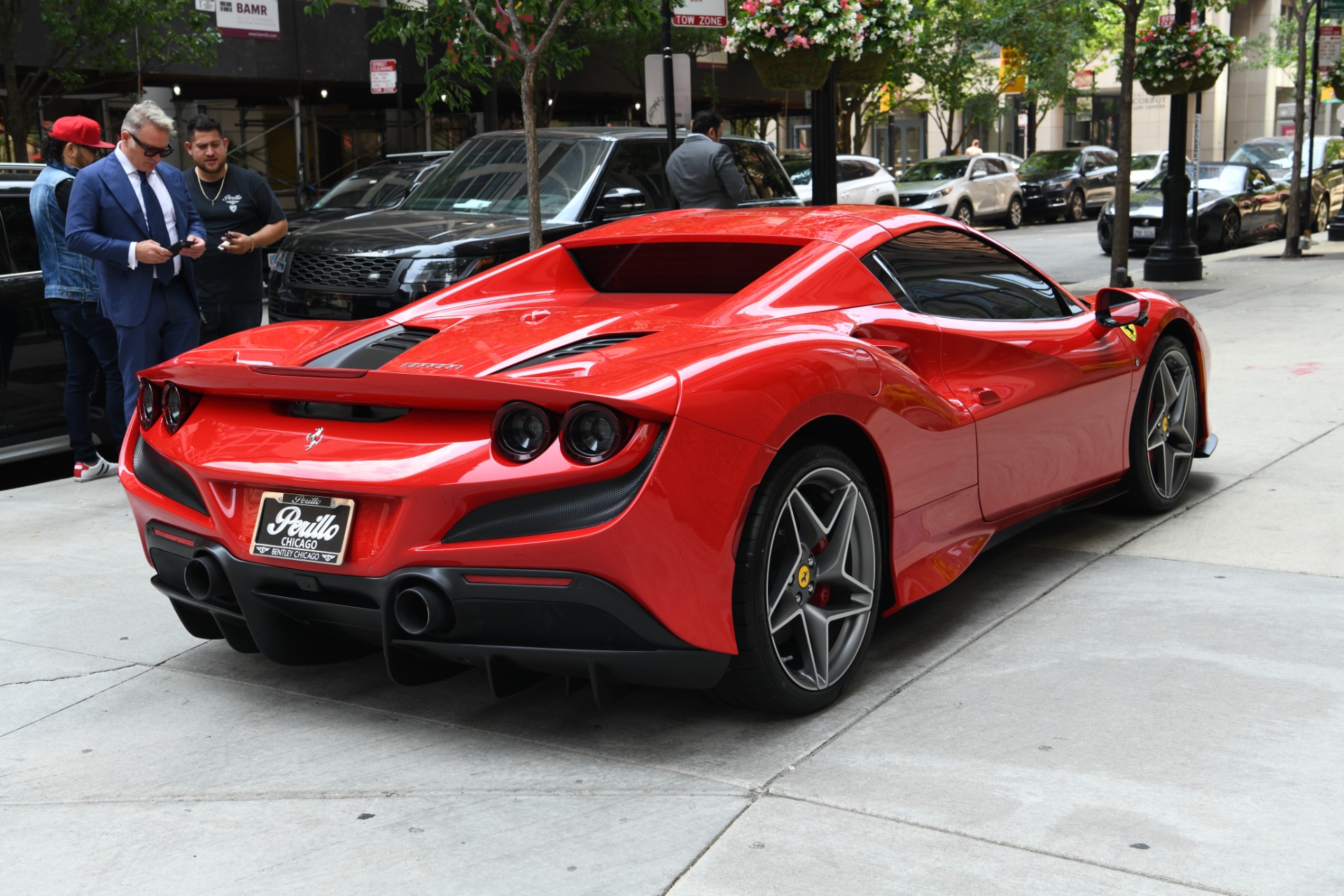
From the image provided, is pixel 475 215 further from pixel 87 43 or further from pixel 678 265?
pixel 87 43

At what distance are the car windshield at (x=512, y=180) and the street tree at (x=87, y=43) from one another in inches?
303

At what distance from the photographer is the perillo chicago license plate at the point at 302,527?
11.3 ft

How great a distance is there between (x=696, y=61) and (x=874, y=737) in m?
27.0

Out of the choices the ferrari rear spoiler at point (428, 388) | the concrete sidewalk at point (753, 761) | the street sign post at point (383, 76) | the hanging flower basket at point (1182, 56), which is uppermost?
the street sign post at point (383, 76)

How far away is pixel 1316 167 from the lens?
25891 mm

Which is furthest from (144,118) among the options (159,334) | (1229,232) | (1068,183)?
(1068,183)

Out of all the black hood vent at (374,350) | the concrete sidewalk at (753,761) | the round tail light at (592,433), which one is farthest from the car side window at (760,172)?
the round tail light at (592,433)

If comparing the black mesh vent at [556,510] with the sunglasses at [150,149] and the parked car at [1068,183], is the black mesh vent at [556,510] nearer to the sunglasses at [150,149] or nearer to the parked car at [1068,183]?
the sunglasses at [150,149]

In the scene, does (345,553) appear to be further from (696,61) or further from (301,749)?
(696,61)

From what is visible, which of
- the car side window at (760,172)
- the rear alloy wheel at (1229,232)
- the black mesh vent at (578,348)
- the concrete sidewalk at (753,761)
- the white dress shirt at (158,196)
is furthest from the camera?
the rear alloy wheel at (1229,232)

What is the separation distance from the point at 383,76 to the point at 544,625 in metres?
20.6

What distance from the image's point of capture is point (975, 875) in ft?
9.38

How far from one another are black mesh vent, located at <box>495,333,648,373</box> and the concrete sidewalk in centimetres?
98

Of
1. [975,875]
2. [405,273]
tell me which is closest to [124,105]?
[405,273]
